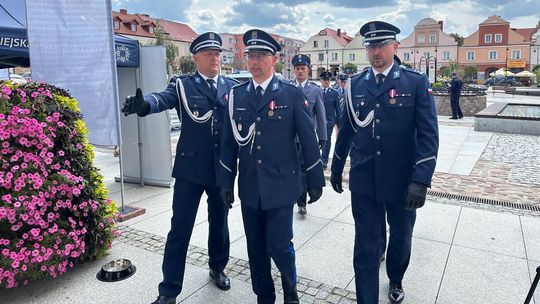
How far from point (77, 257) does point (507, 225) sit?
4.95 meters

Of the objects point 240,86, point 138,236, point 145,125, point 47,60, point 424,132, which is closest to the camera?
point 424,132

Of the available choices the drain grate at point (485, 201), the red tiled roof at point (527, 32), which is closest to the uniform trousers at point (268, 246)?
the drain grate at point (485, 201)

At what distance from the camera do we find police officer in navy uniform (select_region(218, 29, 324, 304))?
307cm

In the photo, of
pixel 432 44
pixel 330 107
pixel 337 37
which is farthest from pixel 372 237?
pixel 337 37

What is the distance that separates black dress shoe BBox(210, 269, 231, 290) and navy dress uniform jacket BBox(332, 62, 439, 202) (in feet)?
4.67

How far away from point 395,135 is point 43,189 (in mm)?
2970

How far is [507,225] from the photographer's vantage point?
5.36 metres

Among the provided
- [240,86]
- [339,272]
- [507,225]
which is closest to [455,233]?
[507,225]

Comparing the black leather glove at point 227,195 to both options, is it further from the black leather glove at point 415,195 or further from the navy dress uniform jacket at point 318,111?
the navy dress uniform jacket at point 318,111

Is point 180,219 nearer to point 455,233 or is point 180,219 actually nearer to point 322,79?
point 455,233

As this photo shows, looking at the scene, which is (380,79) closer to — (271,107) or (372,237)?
(271,107)

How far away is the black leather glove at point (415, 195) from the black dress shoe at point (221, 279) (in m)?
1.72

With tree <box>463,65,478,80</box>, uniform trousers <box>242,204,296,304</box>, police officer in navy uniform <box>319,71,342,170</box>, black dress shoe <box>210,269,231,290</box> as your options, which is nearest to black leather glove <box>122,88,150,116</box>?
uniform trousers <box>242,204,296,304</box>

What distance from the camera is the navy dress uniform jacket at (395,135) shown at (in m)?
3.08
